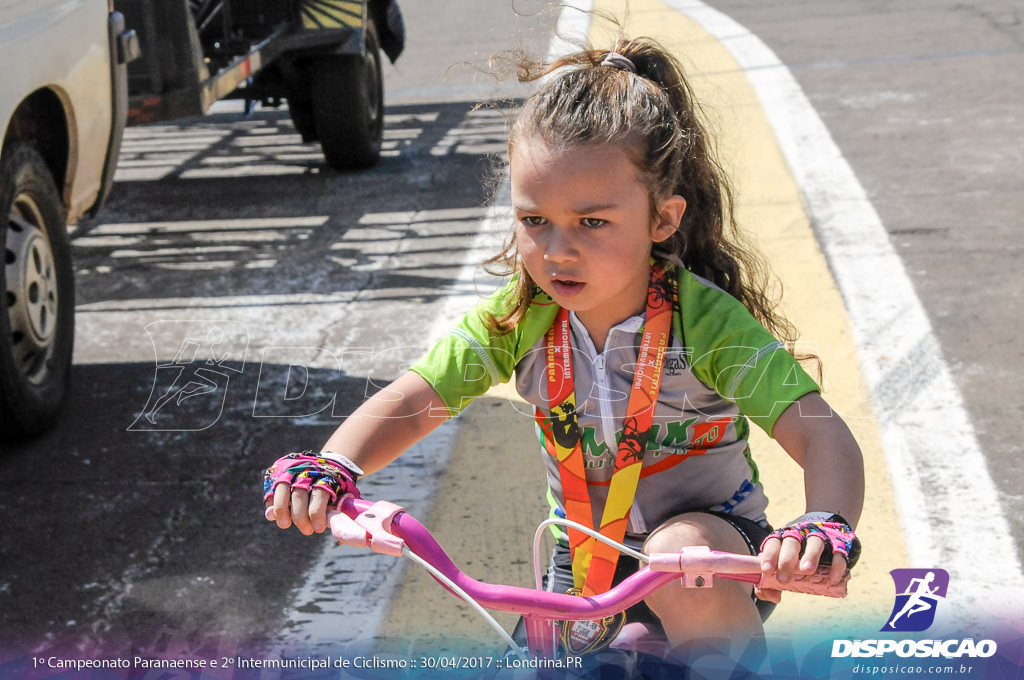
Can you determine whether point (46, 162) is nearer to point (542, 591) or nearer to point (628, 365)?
point (628, 365)

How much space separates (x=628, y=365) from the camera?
90.7 inches

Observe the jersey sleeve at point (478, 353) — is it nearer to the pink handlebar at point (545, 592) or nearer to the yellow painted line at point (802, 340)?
the pink handlebar at point (545, 592)

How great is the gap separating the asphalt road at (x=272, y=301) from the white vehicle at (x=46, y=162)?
0.81 feet

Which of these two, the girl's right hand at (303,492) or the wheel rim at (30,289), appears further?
the wheel rim at (30,289)

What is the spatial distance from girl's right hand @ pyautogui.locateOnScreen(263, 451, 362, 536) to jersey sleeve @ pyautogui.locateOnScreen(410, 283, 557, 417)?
0.44m

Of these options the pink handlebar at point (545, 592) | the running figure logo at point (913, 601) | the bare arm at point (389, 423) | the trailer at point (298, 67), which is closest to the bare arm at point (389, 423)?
the bare arm at point (389, 423)

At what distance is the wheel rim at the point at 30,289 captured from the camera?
4.06 meters

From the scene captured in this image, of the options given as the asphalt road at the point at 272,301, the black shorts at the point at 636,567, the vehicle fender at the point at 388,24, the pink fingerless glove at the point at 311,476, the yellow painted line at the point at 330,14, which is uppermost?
the pink fingerless glove at the point at 311,476

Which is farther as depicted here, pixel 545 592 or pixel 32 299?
pixel 32 299

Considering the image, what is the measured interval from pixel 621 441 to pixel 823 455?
1.25 ft

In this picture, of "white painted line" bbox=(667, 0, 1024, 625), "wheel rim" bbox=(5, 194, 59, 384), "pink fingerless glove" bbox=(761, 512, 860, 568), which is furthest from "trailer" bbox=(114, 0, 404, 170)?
"pink fingerless glove" bbox=(761, 512, 860, 568)

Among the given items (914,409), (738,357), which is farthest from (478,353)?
(914,409)

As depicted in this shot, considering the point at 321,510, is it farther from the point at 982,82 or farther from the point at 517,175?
the point at 982,82

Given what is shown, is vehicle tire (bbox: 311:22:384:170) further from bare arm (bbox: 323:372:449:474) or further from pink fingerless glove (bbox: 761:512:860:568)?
pink fingerless glove (bbox: 761:512:860:568)
